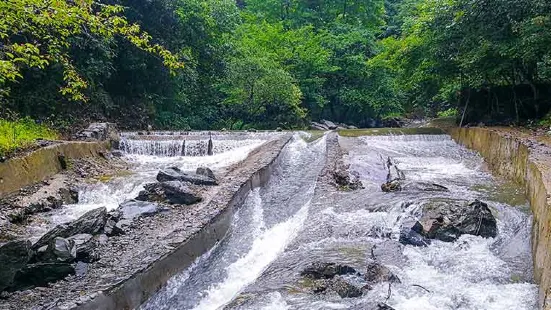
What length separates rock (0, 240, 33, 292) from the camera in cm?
452

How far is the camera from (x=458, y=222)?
21.1ft

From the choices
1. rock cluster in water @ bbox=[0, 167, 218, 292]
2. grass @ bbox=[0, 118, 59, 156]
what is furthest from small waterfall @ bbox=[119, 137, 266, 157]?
rock cluster in water @ bbox=[0, 167, 218, 292]

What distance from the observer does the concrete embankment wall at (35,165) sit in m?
7.98

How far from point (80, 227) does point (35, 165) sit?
3.67 meters

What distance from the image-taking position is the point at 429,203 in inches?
283

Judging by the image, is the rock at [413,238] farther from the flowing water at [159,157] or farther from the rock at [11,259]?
the flowing water at [159,157]

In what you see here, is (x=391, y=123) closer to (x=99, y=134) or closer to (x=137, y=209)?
(x=99, y=134)

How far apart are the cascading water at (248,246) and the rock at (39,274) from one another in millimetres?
1070

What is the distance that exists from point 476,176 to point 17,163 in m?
9.87

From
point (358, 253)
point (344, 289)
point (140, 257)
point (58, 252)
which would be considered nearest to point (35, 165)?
point (58, 252)

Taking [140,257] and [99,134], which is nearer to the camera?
[140,257]

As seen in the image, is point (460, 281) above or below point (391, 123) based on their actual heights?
below

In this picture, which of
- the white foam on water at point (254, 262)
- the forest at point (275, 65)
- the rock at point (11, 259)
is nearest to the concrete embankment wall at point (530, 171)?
the forest at point (275, 65)

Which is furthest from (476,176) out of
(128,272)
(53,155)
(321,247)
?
(53,155)
